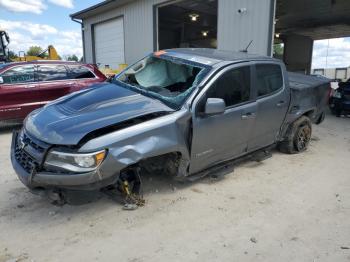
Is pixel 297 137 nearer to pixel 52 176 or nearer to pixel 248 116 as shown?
pixel 248 116

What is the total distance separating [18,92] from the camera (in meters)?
7.27

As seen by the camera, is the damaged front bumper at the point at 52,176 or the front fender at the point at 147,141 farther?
the front fender at the point at 147,141

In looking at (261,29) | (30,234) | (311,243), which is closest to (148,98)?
(30,234)

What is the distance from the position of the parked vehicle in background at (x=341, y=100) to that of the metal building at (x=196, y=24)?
3.07m

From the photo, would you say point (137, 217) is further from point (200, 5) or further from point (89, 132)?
point (200, 5)

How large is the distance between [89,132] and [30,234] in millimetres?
1215

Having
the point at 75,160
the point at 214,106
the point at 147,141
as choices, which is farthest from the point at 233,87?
the point at 75,160

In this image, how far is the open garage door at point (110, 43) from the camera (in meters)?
15.1

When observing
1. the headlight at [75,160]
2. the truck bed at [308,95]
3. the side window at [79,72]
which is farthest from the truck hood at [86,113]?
the side window at [79,72]

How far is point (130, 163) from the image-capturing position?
3195mm

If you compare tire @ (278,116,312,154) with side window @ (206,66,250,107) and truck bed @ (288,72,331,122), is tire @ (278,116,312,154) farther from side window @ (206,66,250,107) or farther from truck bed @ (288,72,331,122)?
side window @ (206,66,250,107)

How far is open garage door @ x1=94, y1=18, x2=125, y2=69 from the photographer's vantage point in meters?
15.1

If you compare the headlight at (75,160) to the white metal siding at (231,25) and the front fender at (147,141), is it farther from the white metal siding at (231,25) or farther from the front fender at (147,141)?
the white metal siding at (231,25)

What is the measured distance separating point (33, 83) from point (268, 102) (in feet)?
18.4
